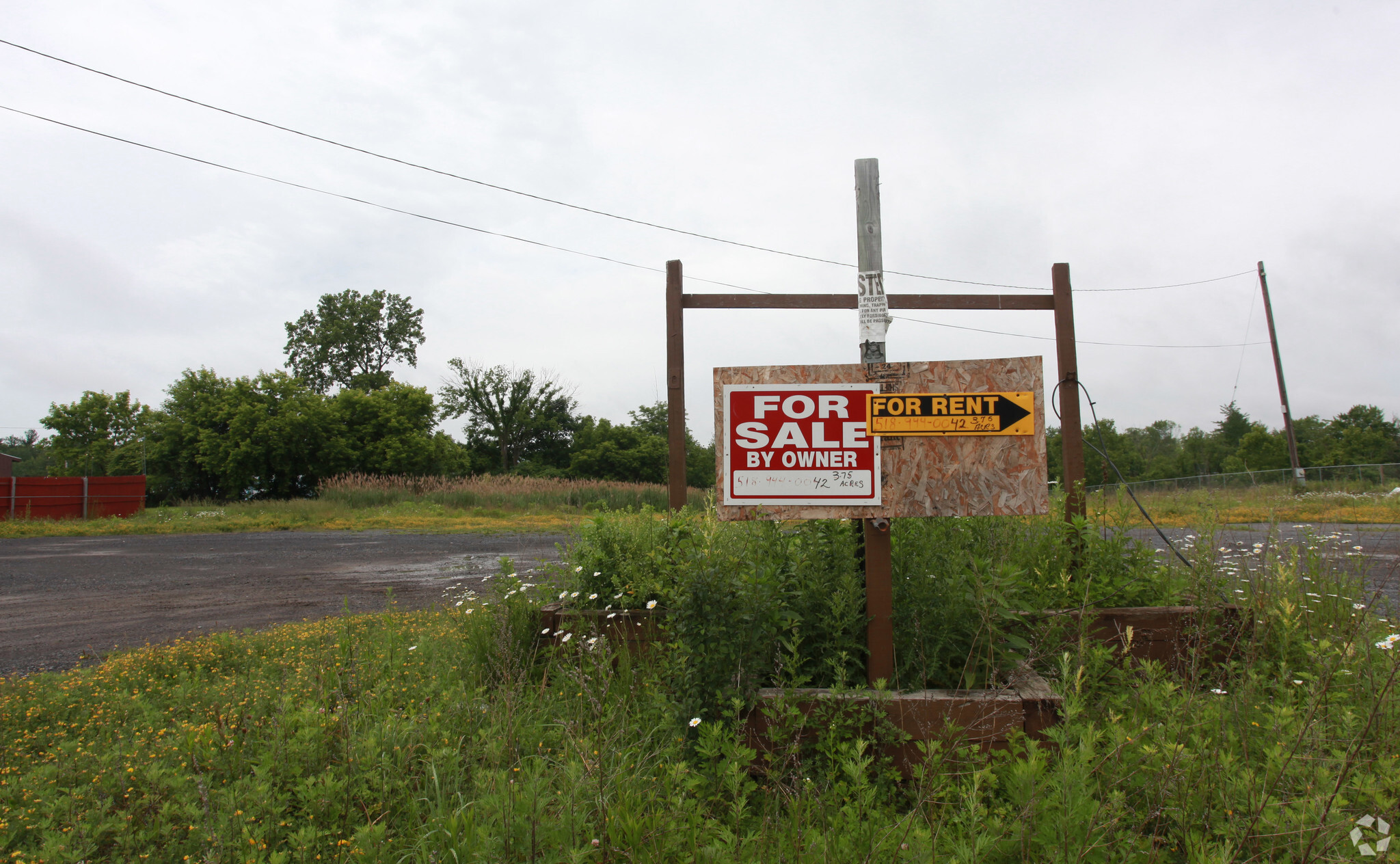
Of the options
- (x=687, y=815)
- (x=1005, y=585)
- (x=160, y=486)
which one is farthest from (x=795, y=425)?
(x=160, y=486)

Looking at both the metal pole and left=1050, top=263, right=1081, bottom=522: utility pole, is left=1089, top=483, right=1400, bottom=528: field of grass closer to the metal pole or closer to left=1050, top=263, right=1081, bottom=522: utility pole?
left=1050, top=263, right=1081, bottom=522: utility pole

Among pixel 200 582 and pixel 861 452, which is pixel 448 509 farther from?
pixel 861 452

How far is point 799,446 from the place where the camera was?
3480 millimetres

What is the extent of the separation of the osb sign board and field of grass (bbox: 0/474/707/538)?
1280cm

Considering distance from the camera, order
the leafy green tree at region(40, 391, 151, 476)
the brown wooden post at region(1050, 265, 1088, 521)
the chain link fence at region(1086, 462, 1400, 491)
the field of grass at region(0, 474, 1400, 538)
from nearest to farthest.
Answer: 1. the brown wooden post at region(1050, 265, 1088, 521)
2. the field of grass at region(0, 474, 1400, 538)
3. the chain link fence at region(1086, 462, 1400, 491)
4. the leafy green tree at region(40, 391, 151, 476)

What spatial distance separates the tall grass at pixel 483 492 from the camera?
84.2 feet

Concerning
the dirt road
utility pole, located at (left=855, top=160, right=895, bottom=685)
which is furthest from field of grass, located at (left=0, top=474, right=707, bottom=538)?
utility pole, located at (left=855, top=160, right=895, bottom=685)

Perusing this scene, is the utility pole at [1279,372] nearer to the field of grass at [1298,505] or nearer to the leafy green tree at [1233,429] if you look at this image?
the field of grass at [1298,505]

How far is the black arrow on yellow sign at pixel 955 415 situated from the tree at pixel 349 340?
6109 centimetres

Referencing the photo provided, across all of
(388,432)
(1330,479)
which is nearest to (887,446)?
(1330,479)

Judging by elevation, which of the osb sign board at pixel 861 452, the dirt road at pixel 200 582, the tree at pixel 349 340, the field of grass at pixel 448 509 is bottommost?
the dirt road at pixel 200 582

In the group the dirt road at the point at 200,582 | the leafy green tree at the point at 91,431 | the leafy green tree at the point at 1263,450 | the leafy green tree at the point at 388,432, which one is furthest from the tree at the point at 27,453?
the leafy green tree at the point at 1263,450

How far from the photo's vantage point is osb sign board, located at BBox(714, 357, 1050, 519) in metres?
3.39

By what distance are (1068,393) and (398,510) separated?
25.0 meters
